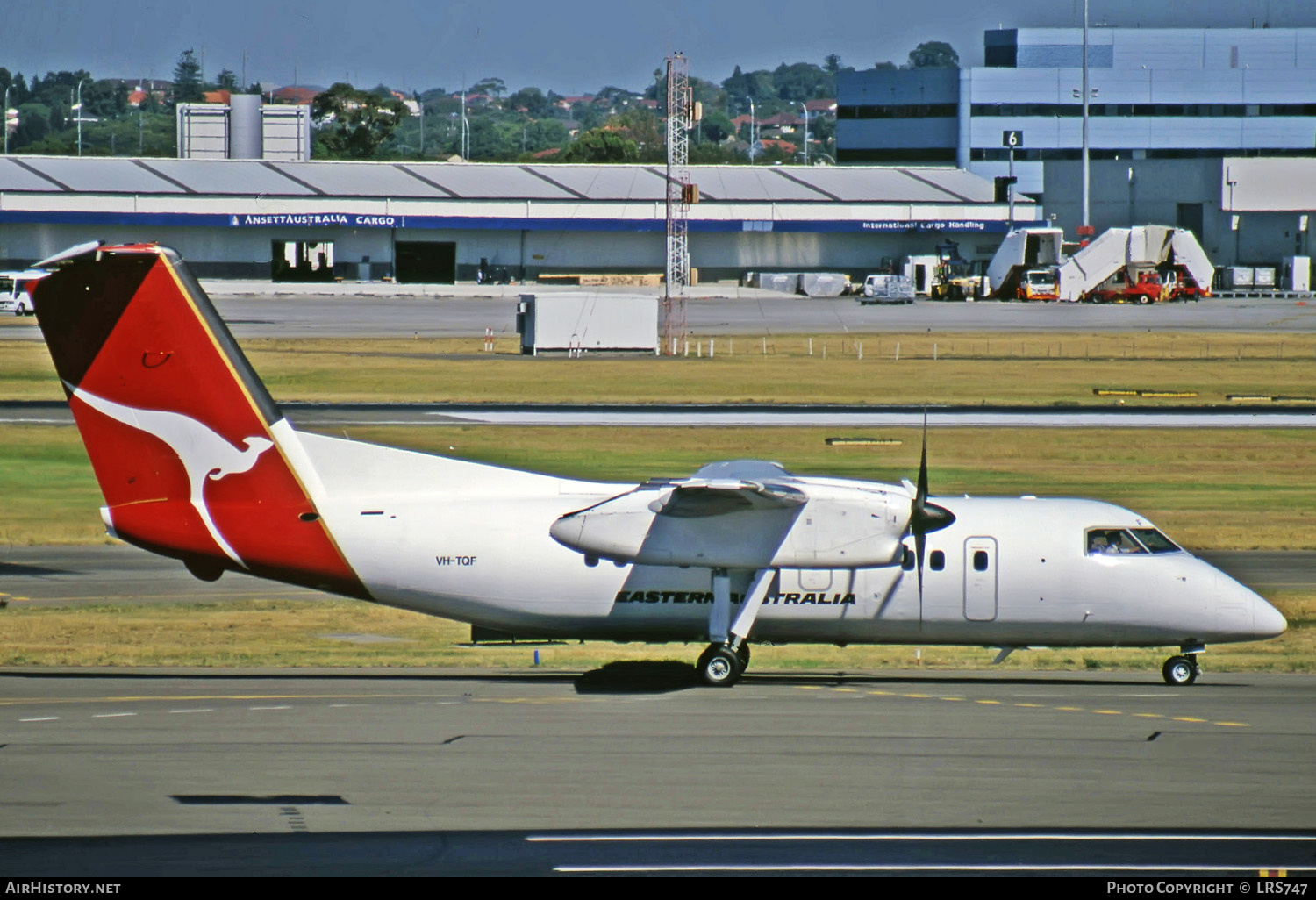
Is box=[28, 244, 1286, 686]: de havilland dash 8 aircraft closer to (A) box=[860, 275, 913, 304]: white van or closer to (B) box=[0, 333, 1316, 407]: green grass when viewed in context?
(B) box=[0, 333, 1316, 407]: green grass

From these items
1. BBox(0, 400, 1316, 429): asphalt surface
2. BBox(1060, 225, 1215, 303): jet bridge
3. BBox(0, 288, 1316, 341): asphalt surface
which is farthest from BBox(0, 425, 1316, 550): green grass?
BBox(1060, 225, 1215, 303): jet bridge

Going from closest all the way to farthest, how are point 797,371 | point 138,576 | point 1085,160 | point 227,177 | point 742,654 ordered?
point 742,654 < point 138,576 < point 797,371 < point 1085,160 < point 227,177

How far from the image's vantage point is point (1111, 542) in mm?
22250

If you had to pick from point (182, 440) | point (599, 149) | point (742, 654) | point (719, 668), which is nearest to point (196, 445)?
point (182, 440)

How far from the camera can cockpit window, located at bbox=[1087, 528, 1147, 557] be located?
871 inches

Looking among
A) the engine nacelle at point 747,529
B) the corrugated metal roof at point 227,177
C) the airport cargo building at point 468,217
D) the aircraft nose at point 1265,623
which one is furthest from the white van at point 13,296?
the aircraft nose at point 1265,623

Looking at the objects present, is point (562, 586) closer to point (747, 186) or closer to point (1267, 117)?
point (747, 186)

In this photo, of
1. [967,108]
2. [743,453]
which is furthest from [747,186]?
[743,453]

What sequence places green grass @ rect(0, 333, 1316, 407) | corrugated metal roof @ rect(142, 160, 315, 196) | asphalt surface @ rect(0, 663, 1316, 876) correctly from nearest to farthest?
asphalt surface @ rect(0, 663, 1316, 876) → green grass @ rect(0, 333, 1316, 407) → corrugated metal roof @ rect(142, 160, 315, 196)

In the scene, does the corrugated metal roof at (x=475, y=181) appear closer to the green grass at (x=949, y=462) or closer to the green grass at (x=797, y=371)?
the green grass at (x=797, y=371)

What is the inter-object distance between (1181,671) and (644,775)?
32.3ft

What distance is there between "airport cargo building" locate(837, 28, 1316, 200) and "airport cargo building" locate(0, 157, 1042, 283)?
39.1 ft

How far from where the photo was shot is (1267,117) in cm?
14938

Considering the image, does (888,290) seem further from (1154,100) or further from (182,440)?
(182,440)
